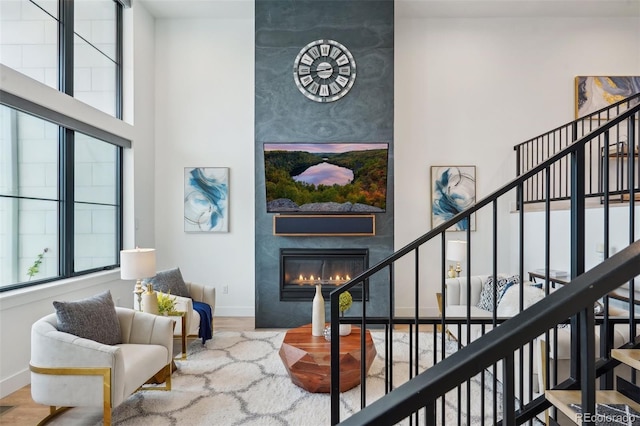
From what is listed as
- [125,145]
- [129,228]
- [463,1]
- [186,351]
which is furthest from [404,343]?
[463,1]

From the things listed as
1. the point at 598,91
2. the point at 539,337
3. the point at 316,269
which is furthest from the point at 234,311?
the point at 598,91

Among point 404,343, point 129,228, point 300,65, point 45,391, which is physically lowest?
point 404,343

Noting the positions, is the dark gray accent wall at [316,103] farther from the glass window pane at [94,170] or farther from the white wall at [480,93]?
the glass window pane at [94,170]

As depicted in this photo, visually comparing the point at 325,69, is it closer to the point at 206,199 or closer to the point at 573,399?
the point at 206,199

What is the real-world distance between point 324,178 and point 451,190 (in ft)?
5.93

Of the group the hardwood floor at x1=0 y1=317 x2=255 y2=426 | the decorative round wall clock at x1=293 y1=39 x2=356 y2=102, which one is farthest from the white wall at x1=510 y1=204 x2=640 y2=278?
the hardwood floor at x1=0 y1=317 x2=255 y2=426

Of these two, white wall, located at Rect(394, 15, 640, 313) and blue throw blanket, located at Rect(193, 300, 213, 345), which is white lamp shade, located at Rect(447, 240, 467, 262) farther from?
blue throw blanket, located at Rect(193, 300, 213, 345)

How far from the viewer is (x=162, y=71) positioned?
17.0 feet

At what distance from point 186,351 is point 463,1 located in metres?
5.33

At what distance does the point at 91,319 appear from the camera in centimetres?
254

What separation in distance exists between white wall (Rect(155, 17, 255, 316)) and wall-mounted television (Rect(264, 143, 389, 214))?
68 centimetres

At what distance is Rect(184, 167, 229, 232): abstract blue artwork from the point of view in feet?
16.8

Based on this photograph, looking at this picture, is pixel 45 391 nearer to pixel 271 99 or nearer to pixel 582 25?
pixel 271 99

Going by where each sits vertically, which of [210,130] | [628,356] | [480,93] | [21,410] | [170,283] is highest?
[480,93]
